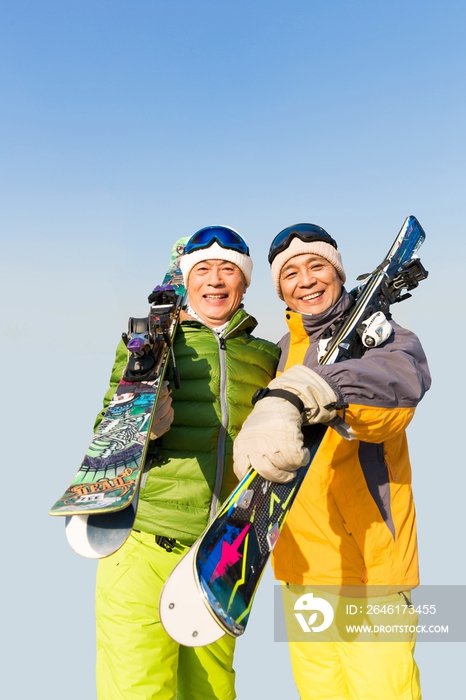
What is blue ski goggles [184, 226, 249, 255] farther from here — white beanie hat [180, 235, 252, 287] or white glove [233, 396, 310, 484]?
white glove [233, 396, 310, 484]

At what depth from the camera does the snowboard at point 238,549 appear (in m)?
1.64

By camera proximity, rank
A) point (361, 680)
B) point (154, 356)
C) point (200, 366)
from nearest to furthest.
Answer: point (361, 680)
point (154, 356)
point (200, 366)

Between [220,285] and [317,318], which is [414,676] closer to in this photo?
[317,318]

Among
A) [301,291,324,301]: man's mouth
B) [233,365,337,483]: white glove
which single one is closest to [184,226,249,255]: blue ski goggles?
[301,291,324,301]: man's mouth

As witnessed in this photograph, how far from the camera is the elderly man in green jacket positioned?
252 centimetres

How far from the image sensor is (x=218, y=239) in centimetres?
327

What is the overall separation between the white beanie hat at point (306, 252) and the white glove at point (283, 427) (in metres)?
1.29

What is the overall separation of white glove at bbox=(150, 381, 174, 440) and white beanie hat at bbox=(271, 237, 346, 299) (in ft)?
3.60

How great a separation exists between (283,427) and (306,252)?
5.16 feet

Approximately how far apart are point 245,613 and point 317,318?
164 cm

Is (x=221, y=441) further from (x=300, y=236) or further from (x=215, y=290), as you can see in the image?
(x=300, y=236)

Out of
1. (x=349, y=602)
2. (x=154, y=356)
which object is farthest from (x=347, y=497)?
(x=154, y=356)

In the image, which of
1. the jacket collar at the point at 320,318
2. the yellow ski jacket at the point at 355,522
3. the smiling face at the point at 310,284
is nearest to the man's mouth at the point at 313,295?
the smiling face at the point at 310,284

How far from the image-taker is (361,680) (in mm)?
2457
